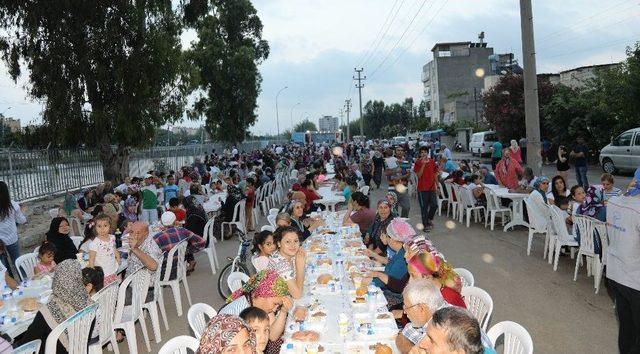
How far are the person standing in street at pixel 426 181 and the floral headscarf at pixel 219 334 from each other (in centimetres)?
837

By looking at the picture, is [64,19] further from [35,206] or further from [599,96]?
[599,96]

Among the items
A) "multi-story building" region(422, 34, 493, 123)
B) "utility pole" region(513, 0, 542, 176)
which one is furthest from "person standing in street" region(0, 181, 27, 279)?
"multi-story building" region(422, 34, 493, 123)

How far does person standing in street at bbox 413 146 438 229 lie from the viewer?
10446 millimetres

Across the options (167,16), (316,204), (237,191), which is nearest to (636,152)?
(316,204)

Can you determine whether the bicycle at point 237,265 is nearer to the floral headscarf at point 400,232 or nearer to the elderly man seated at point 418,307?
the floral headscarf at point 400,232

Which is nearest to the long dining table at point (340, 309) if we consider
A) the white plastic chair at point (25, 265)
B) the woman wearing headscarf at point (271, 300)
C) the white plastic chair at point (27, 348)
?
the woman wearing headscarf at point (271, 300)

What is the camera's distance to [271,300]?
381 centimetres

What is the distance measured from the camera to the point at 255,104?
38.8m

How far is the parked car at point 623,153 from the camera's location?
17656 mm

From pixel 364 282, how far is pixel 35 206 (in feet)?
38.5

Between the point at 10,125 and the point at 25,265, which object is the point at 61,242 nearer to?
the point at 25,265

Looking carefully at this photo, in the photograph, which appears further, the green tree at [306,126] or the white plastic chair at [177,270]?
the green tree at [306,126]

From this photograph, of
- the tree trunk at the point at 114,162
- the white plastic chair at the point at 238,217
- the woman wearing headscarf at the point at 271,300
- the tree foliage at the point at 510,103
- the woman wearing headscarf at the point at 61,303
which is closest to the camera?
the woman wearing headscarf at the point at 271,300

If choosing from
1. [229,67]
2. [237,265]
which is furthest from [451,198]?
[229,67]
